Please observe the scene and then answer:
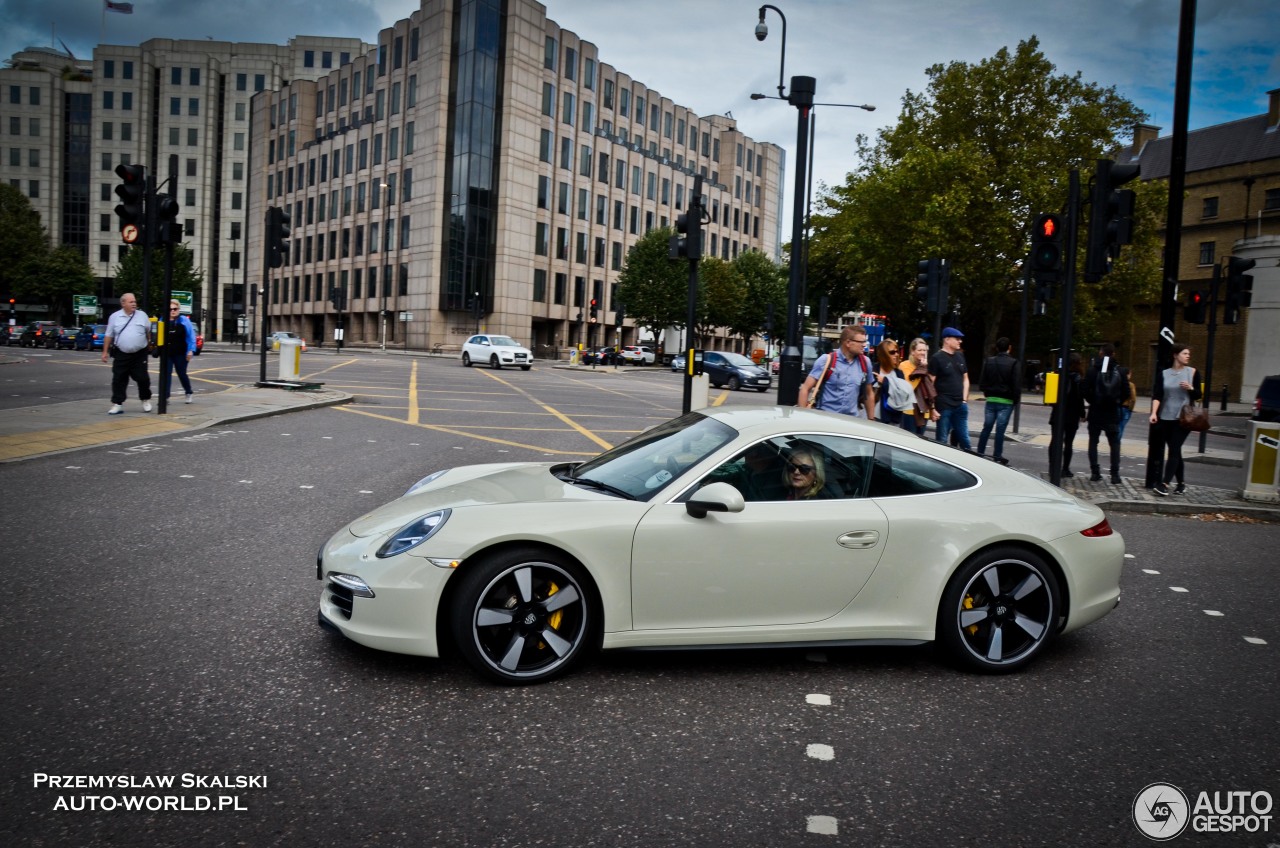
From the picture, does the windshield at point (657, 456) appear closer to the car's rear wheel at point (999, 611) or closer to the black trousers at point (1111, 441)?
the car's rear wheel at point (999, 611)

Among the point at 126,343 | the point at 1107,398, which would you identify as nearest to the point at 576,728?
the point at 1107,398

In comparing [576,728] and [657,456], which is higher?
[657,456]

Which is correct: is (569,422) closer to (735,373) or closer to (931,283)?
(931,283)

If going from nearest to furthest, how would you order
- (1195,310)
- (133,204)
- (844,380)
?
(844,380) → (133,204) → (1195,310)

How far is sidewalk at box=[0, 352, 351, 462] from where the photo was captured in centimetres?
1056

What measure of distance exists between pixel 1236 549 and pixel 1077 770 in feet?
18.9

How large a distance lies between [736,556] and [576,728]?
3.41 feet

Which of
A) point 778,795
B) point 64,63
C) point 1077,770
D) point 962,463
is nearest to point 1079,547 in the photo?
point 962,463

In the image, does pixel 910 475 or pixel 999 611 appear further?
pixel 910 475

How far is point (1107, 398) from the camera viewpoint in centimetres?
1134

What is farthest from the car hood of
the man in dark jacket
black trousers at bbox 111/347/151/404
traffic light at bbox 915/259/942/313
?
traffic light at bbox 915/259/942/313

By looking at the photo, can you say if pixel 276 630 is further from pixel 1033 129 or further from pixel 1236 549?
pixel 1033 129

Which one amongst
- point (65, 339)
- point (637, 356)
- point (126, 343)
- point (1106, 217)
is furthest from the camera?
point (637, 356)

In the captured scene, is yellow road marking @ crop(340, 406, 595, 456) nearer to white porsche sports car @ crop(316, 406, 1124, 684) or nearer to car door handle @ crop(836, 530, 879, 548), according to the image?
white porsche sports car @ crop(316, 406, 1124, 684)
